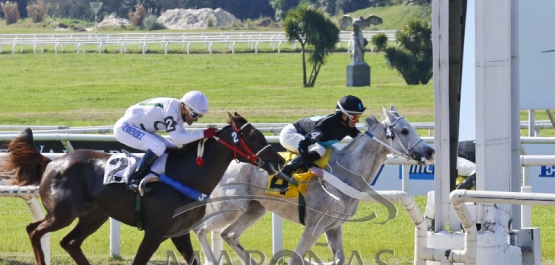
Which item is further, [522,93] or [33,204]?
[522,93]

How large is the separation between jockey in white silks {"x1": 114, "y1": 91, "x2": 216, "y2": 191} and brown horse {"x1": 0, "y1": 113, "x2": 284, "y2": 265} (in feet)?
0.38

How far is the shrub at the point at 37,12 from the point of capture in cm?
5722

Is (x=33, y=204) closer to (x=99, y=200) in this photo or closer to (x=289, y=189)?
(x=99, y=200)

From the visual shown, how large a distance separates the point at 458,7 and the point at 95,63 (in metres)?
33.2

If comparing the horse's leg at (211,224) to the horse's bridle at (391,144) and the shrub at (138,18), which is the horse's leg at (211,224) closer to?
the horse's bridle at (391,144)

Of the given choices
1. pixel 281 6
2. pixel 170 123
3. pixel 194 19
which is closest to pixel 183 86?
pixel 194 19

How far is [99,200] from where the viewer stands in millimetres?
6480

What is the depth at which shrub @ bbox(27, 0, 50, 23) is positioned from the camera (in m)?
57.2

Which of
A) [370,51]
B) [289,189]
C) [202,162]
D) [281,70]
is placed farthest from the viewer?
[370,51]

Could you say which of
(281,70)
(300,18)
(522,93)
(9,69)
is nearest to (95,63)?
(9,69)

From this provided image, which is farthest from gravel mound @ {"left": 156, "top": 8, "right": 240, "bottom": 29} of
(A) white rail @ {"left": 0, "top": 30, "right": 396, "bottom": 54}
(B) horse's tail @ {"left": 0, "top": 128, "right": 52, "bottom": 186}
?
(B) horse's tail @ {"left": 0, "top": 128, "right": 52, "bottom": 186}

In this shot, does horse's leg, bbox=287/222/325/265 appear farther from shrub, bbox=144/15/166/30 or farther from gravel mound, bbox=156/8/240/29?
gravel mound, bbox=156/8/240/29

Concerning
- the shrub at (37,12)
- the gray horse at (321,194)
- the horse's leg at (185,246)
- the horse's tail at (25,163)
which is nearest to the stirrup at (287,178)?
the gray horse at (321,194)

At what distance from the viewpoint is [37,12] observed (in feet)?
189
